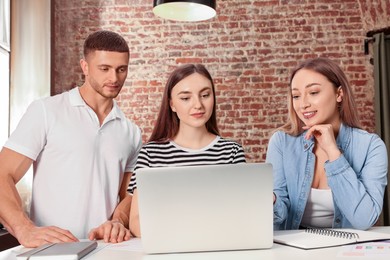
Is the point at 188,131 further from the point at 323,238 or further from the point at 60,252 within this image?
the point at 60,252

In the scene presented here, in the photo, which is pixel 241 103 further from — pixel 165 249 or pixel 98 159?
A: pixel 165 249

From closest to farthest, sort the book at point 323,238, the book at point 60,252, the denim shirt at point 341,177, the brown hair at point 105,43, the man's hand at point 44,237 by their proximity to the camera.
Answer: the book at point 60,252 → the book at point 323,238 → the man's hand at point 44,237 → the denim shirt at point 341,177 → the brown hair at point 105,43

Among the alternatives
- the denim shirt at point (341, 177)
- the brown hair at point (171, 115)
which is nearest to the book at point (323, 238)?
the denim shirt at point (341, 177)

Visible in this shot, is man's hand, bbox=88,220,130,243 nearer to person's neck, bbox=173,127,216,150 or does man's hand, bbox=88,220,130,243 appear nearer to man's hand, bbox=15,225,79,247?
man's hand, bbox=15,225,79,247

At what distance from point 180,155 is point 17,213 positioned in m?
0.64


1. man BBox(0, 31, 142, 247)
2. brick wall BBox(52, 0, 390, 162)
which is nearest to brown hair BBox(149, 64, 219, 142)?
man BBox(0, 31, 142, 247)

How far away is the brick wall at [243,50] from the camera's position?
502cm

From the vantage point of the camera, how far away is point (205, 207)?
1299 millimetres

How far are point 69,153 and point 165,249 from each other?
3.11 feet

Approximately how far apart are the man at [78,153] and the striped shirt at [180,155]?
0.17 meters

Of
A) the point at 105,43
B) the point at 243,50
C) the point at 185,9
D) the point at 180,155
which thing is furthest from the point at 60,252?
the point at 243,50

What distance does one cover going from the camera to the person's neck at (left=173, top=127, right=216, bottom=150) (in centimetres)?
211

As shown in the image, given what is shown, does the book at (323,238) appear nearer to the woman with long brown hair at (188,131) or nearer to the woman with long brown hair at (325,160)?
the woman with long brown hair at (325,160)

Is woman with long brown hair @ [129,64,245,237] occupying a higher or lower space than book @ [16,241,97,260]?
higher
